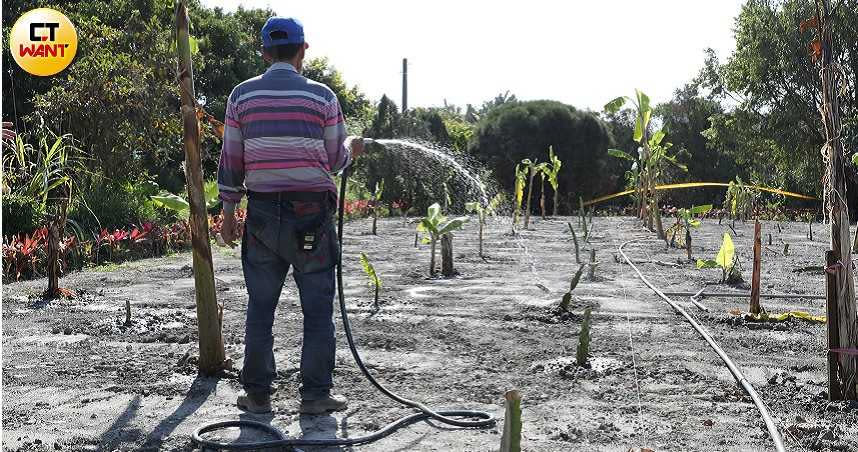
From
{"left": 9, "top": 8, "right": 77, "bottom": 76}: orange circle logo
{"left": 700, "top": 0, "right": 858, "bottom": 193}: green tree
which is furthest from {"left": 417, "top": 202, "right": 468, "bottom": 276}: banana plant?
{"left": 700, "top": 0, "right": 858, "bottom": 193}: green tree

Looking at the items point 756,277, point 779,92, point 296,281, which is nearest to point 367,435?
point 296,281

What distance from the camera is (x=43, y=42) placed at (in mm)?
13812

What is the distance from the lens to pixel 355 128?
24656 mm

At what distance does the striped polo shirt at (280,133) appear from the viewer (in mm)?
3707

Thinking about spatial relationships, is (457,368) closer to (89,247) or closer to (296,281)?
(296,281)

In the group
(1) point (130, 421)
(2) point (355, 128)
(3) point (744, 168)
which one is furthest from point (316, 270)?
(3) point (744, 168)

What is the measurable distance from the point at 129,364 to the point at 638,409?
260 cm

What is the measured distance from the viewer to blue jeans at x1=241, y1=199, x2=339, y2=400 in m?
3.74

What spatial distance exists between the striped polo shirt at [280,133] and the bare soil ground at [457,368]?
100cm

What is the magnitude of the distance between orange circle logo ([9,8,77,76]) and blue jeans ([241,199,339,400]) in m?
11.4

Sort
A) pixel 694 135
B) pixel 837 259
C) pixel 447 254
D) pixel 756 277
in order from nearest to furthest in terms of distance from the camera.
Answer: pixel 837 259 < pixel 756 277 < pixel 447 254 < pixel 694 135

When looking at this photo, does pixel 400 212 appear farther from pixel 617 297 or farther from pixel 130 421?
pixel 130 421

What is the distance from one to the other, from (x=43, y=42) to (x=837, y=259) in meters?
12.9

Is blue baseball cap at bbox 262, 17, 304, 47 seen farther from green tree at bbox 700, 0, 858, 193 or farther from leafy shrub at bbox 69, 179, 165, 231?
green tree at bbox 700, 0, 858, 193
